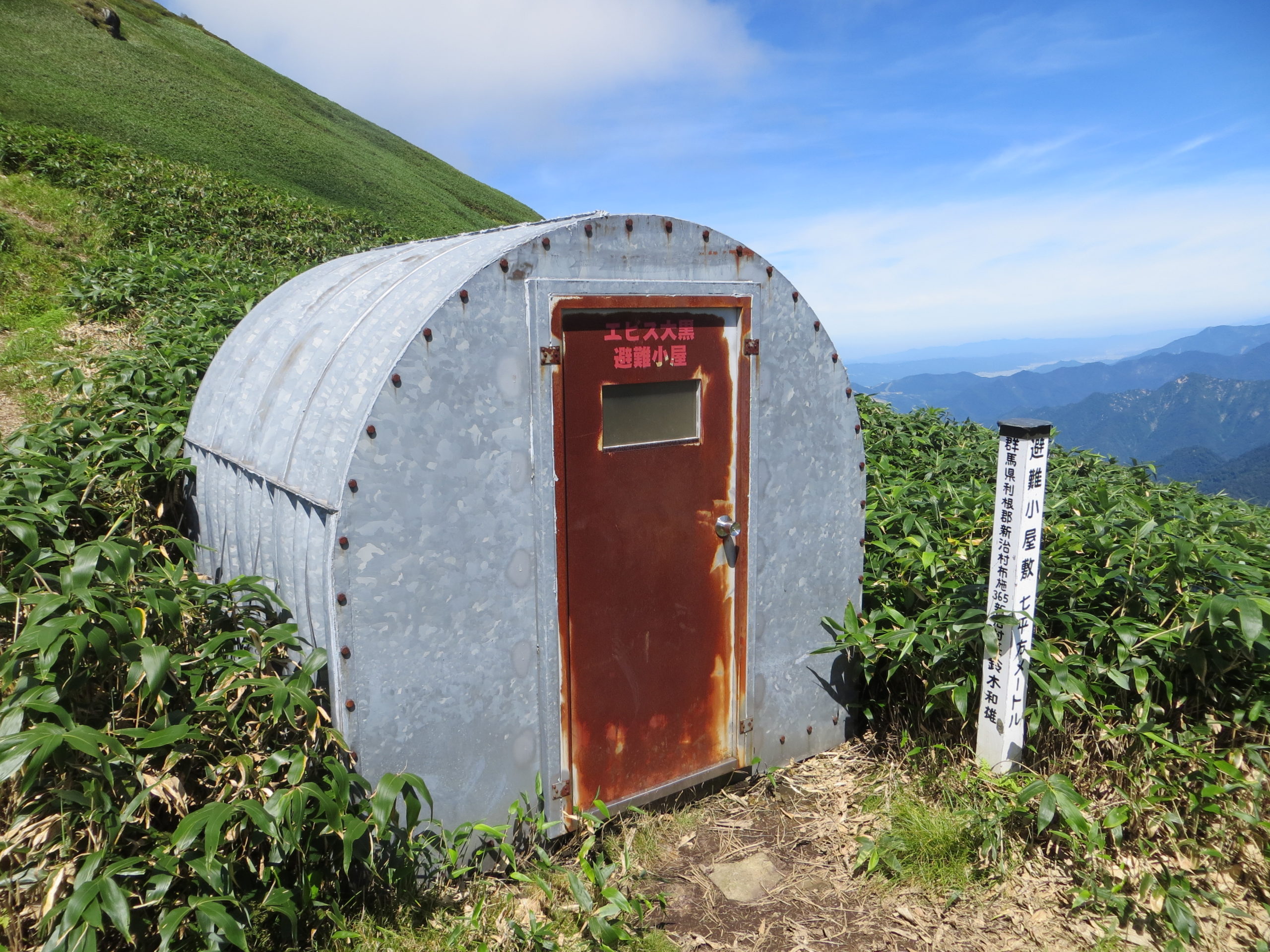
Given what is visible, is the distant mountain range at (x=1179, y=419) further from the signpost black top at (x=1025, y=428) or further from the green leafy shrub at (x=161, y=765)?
the green leafy shrub at (x=161, y=765)

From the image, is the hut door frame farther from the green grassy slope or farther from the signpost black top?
the green grassy slope

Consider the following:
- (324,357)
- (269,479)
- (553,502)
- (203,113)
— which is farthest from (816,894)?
(203,113)

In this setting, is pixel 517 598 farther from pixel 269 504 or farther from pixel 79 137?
Result: pixel 79 137

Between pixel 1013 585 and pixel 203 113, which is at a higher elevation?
pixel 203 113

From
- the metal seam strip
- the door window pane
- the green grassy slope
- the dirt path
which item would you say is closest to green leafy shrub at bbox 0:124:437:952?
the metal seam strip

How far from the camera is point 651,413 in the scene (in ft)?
11.1

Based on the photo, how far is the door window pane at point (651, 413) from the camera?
3287 mm

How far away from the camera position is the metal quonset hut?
283 centimetres

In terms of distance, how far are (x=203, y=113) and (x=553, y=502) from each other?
29.5 m

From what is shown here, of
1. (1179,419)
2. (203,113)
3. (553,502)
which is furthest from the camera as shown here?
(1179,419)

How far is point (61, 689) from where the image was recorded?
2.50 metres

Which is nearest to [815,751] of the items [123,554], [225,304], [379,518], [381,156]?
[379,518]

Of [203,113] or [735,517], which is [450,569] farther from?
[203,113]

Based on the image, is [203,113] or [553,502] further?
[203,113]
